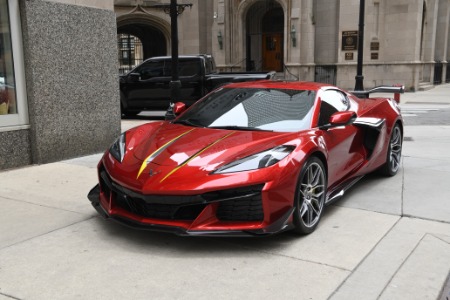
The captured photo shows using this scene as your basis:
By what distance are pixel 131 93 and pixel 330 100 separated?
33.0ft

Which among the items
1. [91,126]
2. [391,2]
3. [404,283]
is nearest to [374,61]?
[391,2]

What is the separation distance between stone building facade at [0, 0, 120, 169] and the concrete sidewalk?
180 centimetres

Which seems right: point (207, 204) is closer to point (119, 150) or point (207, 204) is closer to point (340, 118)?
point (119, 150)

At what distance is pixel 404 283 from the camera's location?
3381 millimetres

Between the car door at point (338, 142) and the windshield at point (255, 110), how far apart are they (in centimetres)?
20

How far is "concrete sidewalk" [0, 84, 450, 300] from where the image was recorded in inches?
128

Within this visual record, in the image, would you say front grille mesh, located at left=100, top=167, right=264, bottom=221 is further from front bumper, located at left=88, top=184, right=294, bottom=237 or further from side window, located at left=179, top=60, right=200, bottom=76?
side window, located at left=179, top=60, right=200, bottom=76

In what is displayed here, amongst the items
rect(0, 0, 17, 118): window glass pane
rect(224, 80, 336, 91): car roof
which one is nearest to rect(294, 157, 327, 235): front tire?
rect(224, 80, 336, 91): car roof

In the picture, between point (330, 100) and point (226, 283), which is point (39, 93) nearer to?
point (330, 100)

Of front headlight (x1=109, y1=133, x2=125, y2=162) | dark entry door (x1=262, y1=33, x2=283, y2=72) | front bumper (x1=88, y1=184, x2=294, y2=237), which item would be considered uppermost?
dark entry door (x1=262, y1=33, x2=283, y2=72)

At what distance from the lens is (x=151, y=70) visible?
14.6 m

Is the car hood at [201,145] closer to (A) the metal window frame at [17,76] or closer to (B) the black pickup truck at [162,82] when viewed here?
(A) the metal window frame at [17,76]

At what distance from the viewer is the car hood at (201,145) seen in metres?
4.04

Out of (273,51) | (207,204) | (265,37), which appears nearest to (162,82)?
(207,204)
